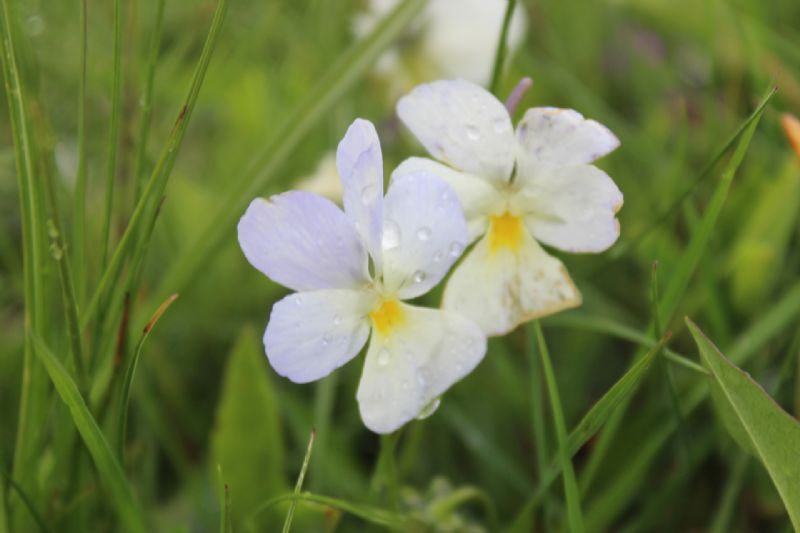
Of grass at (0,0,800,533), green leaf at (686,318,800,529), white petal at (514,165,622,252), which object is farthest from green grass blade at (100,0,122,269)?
green leaf at (686,318,800,529)


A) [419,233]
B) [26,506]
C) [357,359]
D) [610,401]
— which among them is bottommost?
[357,359]

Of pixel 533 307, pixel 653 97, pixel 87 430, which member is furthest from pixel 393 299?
pixel 653 97

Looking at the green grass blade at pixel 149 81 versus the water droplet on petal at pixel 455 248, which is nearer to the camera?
the water droplet on petal at pixel 455 248

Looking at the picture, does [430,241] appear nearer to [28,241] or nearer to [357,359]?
[28,241]

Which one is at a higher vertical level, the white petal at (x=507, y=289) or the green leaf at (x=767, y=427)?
the white petal at (x=507, y=289)

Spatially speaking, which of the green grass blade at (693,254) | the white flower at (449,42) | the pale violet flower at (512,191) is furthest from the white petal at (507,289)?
the white flower at (449,42)

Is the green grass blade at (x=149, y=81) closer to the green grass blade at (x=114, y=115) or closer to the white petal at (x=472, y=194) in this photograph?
the green grass blade at (x=114, y=115)

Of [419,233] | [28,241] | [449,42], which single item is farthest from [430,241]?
[449,42]
